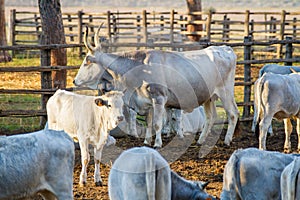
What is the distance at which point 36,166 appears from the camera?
6.57m

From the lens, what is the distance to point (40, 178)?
6641 millimetres

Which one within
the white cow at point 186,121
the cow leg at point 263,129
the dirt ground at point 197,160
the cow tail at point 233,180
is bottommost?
the dirt ground at point 197,160

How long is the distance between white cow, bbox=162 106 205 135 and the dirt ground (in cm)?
31

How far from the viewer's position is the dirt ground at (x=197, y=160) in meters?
8.72

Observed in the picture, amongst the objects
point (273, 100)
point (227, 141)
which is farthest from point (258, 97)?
point (227, 141)

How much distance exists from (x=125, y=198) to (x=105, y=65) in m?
4.94

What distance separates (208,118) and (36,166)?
19.5 ft

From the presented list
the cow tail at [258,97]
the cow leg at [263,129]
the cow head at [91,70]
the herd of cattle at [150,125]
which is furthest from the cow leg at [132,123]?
the cow leg at [263,129]

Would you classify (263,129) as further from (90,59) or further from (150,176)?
(150,176)

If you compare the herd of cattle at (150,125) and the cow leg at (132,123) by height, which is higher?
the herd of cattle at (150,125)

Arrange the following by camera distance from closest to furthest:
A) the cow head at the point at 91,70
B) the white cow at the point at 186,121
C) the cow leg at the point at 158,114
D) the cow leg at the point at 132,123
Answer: the cow head at the point at 91,70 < the cow leg at the point at 158,114 < the cow leg at the point at 132,123 < the white cow at the point at 186,121

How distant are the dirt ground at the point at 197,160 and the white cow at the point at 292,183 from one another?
233 cm

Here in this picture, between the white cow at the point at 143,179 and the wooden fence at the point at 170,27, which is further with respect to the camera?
the wooden fence at the point at 170,27

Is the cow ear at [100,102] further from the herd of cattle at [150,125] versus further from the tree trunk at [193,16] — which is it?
the tree trunk at [193,16]
